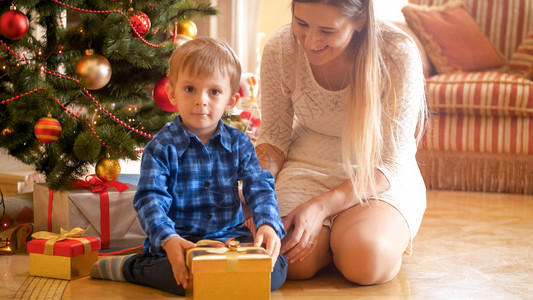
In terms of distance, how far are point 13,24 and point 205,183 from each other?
72 centimetres

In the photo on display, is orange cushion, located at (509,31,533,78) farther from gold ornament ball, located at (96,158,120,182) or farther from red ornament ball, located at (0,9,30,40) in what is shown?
red ornament ball, located at (0,9,30,40)

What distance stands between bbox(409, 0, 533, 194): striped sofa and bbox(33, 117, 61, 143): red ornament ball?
1.65 meters

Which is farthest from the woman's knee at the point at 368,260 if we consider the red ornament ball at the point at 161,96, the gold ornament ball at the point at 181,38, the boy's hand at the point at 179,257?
the gold ornament ball at the point at 181,38

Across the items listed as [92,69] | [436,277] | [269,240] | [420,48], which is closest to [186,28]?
[92,69]

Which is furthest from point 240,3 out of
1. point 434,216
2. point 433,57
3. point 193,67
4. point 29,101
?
point 193,67

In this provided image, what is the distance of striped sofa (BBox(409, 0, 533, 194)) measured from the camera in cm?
263

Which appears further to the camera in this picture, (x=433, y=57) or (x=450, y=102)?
(x=433, y=57)

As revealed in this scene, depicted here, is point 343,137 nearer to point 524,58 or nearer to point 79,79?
point 79,79

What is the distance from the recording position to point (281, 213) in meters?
1.50

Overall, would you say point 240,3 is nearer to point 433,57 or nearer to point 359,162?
point 433,57

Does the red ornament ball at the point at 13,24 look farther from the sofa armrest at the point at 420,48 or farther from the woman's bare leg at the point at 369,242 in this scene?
the sofa armrest at the point at 420,48

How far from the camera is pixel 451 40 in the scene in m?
3.00

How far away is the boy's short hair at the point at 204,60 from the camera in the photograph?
1269 millimetres

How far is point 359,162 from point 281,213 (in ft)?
0.78
